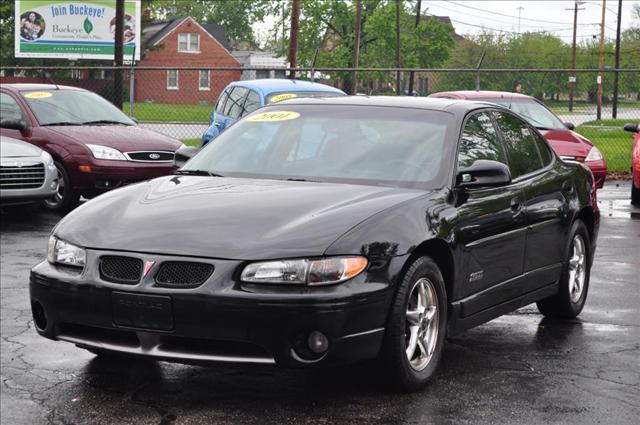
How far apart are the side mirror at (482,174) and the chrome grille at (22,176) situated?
8308mm

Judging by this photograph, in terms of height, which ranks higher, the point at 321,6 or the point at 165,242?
the point at 321,6

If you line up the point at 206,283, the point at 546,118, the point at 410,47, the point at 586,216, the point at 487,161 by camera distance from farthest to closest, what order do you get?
1. the point at 410,47
2. the point at 546,118
3. the point at 586,216
4. the point at 487,161
5. the point at 206,283

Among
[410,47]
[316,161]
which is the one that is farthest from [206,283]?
[410,47]

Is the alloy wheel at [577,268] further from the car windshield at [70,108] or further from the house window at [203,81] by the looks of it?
the house window at [203,81]

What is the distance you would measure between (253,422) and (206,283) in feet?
2.19

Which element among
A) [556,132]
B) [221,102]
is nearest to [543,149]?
[556,132]

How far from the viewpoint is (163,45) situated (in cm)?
7744

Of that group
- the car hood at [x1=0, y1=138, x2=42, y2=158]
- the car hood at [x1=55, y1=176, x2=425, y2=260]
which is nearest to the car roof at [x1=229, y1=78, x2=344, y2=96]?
the car hood at [x1=0, y1=138, x2=42, y2=158]

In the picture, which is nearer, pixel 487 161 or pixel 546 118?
pixel 487 161

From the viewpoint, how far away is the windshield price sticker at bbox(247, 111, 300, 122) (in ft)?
21.7

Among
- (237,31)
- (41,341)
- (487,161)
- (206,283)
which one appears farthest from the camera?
(237,31)

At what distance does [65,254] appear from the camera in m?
5.43

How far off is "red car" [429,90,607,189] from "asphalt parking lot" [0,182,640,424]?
755cm

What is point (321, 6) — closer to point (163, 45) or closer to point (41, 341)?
point (163, 45)
